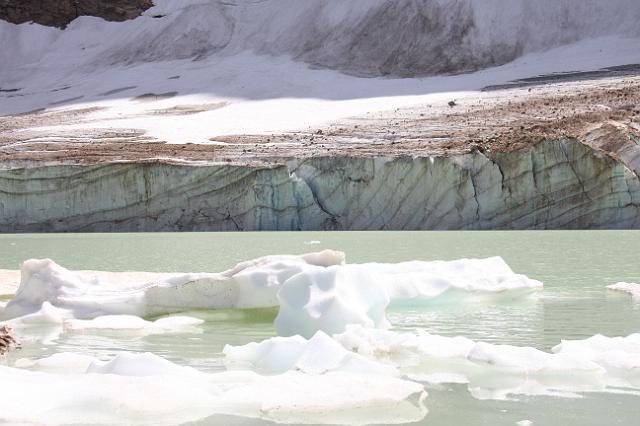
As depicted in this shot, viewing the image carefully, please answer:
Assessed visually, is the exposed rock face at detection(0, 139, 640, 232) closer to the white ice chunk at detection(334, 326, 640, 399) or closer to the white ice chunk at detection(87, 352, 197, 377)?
the white ice chunk at detection(334, 326, 640, 399)

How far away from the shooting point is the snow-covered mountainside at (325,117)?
19.5 meters

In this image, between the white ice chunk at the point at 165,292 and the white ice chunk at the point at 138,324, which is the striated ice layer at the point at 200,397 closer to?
the white ice chunk at the point at 138,324

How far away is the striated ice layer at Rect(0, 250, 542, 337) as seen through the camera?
15.6 feet

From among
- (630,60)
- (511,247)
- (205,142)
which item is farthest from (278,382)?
(630,60)

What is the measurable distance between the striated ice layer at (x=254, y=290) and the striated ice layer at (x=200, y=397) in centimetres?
129

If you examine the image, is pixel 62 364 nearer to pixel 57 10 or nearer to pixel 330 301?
pixel 330 301

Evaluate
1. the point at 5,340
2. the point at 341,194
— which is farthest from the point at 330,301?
the point at 341,194

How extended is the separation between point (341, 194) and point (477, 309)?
14.3 meters

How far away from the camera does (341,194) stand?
20.2 metres

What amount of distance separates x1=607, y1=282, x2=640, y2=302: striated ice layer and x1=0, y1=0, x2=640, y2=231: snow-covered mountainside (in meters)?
12.3

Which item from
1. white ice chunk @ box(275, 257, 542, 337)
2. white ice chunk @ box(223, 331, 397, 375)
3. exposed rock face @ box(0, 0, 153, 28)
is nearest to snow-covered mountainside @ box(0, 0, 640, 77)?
exposed rock face @ box(0, 0, 153, 28)

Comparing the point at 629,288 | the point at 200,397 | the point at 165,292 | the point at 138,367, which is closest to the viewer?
the point at 200,397

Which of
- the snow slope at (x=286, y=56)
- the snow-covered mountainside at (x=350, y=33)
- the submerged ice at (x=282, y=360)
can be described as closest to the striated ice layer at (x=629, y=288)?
the submerged ice at (x=282, y=360)

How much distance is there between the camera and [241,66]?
4109 centimetres
